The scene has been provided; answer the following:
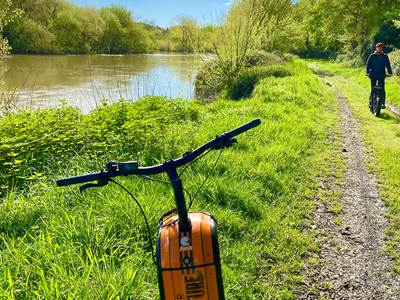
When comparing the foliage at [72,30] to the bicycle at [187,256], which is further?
the foliage at [72,30]

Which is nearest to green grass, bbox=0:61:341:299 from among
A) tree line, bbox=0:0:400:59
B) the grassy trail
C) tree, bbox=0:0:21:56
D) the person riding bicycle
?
the grassy trail

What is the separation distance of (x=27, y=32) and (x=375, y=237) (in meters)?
34.6

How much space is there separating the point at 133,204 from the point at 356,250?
2.43 m

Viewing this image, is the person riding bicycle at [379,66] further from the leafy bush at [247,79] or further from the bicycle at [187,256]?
the bicycle at [187,256]

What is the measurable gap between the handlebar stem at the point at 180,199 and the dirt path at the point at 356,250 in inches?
74.7

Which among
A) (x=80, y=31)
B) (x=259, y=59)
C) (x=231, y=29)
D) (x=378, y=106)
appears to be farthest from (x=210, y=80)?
(x=80, y=31)

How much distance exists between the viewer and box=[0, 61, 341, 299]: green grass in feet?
9.24

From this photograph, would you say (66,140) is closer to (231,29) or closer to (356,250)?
(356,250)

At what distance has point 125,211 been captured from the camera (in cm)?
357

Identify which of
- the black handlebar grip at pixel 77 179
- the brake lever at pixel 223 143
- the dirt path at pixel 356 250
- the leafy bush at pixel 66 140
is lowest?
the dirt path at pixel 356 250

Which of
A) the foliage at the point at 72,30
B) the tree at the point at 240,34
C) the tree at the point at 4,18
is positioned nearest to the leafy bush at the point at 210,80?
the tree at the point at 240,34

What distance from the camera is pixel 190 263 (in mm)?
1802

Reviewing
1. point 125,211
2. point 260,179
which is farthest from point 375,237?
point 125,211

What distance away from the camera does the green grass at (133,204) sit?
282 centimetres
